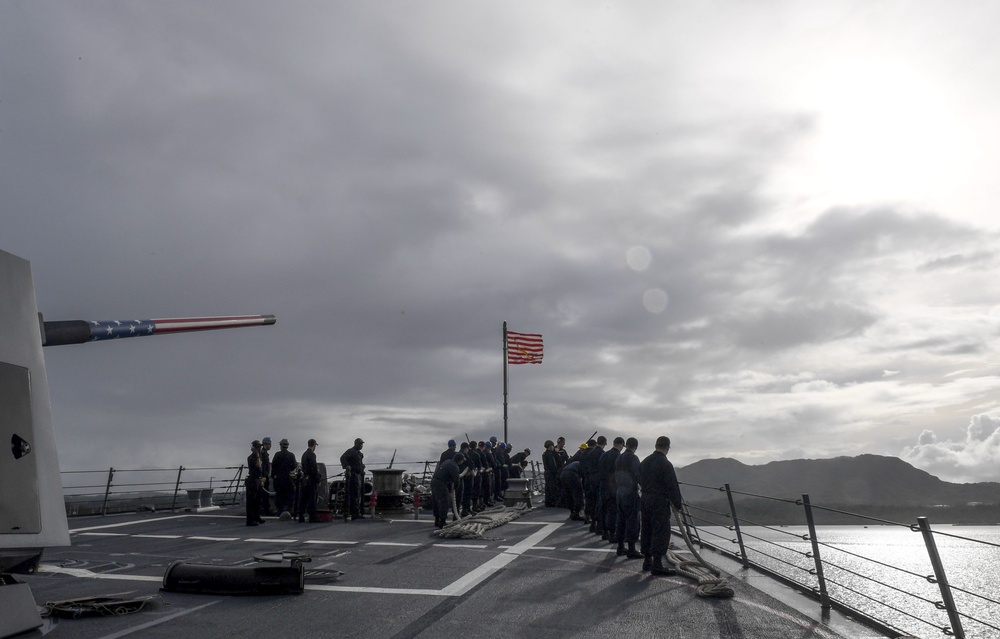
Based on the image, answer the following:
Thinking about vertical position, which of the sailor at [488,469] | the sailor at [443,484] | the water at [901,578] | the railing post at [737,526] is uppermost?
the sailor at [488,469]

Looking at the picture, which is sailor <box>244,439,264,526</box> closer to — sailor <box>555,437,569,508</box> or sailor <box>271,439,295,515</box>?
sailor <box>271,439,295,515</box>

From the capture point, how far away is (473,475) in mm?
21031

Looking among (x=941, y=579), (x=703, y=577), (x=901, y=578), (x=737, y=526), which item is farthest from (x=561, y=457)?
(x=901, y=578)

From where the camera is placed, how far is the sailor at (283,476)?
1948cm

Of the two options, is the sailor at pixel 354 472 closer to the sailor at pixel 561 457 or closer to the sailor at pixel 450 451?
the sailor at pixel 450 451

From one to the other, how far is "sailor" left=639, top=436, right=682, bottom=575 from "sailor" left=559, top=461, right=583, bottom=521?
308 inches

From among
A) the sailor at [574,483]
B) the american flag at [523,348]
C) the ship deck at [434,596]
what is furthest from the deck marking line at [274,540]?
the american flag at [523,348]

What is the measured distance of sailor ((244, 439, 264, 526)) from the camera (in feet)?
59.3

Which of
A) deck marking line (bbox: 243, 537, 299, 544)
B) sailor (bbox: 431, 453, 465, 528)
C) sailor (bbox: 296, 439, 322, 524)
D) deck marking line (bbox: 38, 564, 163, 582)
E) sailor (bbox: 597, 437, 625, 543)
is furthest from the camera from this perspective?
sailor (bbox: 296, 439, 322, 524)

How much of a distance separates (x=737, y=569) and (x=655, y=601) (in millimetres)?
3849

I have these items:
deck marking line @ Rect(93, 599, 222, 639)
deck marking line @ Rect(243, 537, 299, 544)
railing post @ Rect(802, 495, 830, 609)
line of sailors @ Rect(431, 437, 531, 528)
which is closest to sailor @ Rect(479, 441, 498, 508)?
line of sailors @ Rect(431, 437, 531, 528)

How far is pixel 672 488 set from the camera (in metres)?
10.5

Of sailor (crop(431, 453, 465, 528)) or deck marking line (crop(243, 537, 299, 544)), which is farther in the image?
sailor (crop(431, 453, 465, 528))

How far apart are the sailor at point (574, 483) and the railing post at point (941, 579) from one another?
1181 centimetres
